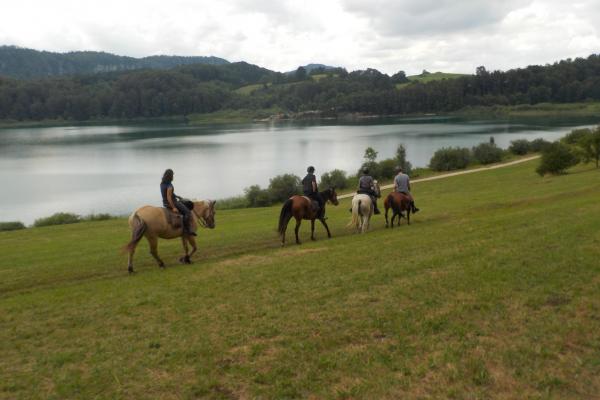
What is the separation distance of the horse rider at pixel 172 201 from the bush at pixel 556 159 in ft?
123

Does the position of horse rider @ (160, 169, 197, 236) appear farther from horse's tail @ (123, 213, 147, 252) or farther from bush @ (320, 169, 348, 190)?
bush @ (320, 169, 348, 190)

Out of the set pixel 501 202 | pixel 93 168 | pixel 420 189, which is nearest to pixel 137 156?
pixel 93 168

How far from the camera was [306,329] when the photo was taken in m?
8.61

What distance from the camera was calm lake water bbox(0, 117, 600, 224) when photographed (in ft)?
193

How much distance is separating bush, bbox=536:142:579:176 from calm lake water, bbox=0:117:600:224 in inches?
1344

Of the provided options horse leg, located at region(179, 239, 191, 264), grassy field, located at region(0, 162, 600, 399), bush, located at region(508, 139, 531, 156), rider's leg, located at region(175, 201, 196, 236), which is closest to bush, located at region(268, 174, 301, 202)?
grassy field, located at region(0, 162, 600, 399)

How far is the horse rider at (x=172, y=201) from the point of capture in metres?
14.7

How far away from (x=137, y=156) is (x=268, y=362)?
320ft

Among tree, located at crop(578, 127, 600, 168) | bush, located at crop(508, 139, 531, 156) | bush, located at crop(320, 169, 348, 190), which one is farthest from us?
bush, located at crop(508, 139, 531, 156)

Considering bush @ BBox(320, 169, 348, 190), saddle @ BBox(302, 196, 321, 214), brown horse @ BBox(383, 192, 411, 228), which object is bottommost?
bush @ BBox(320, 169, 348, 190)

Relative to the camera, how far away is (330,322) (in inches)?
350

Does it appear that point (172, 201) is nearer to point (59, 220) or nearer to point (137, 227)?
point (137, 227)

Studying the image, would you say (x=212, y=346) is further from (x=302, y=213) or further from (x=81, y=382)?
(x=302, y=213)

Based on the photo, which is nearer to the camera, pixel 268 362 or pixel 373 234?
pixel 268 362
